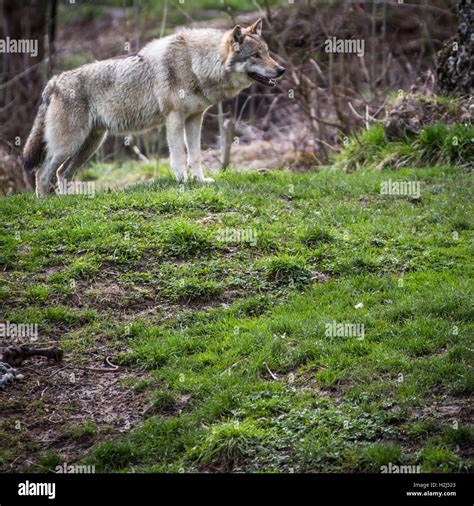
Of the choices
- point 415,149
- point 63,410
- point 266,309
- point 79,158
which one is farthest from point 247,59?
point 63,410

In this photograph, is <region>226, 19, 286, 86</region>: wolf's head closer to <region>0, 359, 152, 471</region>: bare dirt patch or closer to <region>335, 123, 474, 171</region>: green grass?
<region>335, 123, 474, 171</region>: green grass

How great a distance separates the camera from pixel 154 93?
11164 millimetres

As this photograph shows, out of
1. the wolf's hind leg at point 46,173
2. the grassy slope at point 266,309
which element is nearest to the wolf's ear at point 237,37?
the grassy slope at point 266,309

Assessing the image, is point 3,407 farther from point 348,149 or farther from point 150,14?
point 150,14

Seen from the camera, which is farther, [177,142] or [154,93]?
[154,93]

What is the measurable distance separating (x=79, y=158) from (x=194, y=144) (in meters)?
1.88

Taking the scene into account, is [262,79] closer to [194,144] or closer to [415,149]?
[194,144]

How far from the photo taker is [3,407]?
6.61 metres

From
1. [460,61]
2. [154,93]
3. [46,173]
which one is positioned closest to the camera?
[154,93]

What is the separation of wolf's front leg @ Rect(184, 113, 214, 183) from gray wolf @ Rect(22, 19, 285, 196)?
0.01 m

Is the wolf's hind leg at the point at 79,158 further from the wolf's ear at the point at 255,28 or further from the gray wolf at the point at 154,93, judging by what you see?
the wolf's ear at the point at 255,28

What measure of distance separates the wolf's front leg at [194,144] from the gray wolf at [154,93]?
0.01m

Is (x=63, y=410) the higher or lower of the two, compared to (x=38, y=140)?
lower

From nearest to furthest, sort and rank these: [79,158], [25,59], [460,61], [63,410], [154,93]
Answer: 1. [63,410]
2. [154,93]
3. [79,158]
4. [460,61]
5. [25,59]
